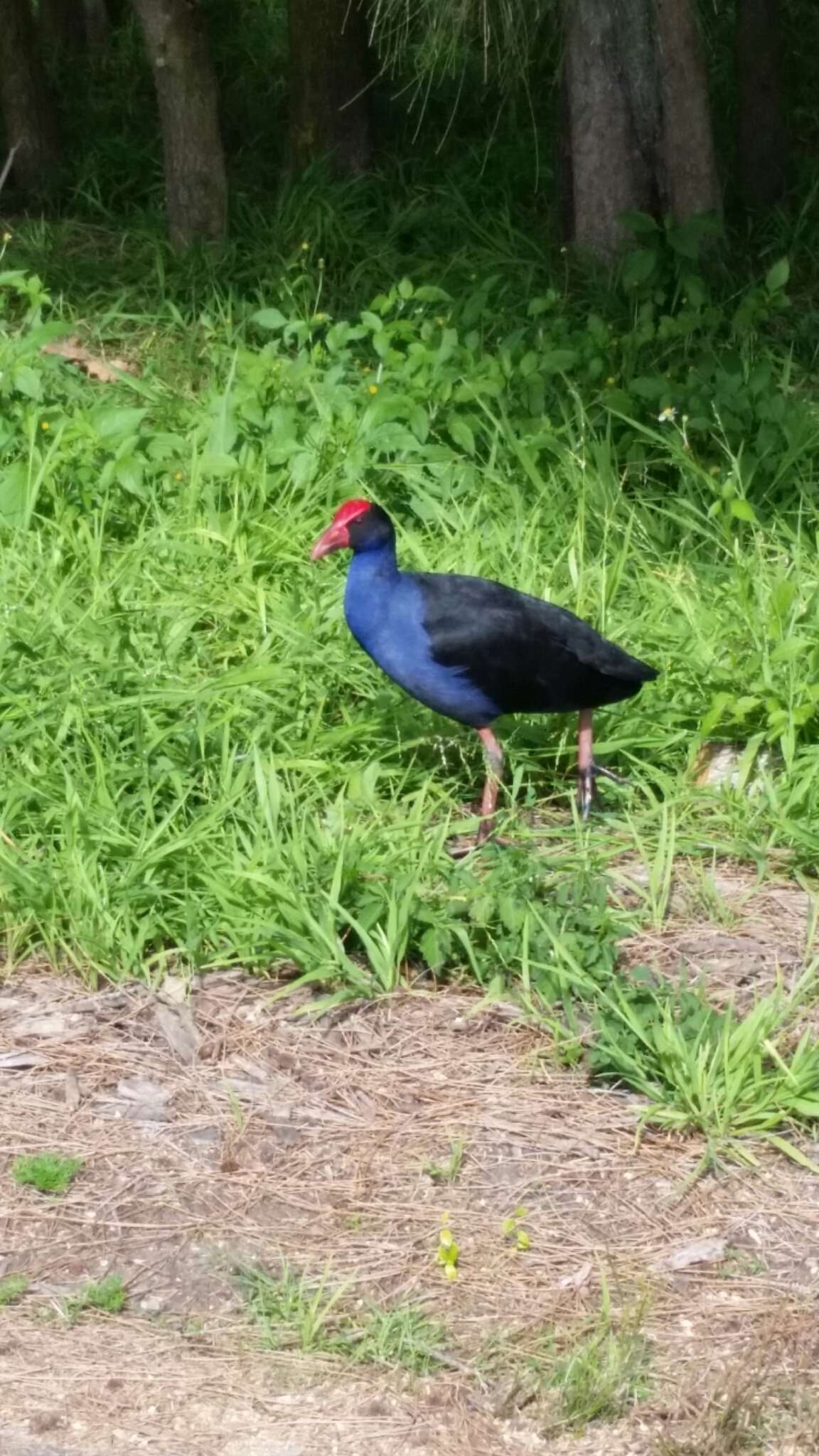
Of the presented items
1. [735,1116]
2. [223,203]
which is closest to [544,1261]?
[735,1116]

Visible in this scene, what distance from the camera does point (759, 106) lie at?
6941 millimetres

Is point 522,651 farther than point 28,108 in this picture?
No

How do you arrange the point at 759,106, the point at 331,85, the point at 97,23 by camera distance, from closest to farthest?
the point at 759,106, the point at 331,85, the point at 97,23

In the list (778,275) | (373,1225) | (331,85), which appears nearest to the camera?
(373,1225)

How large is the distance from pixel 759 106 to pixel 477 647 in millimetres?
4018

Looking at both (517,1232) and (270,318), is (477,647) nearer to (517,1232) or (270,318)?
(517,1232)

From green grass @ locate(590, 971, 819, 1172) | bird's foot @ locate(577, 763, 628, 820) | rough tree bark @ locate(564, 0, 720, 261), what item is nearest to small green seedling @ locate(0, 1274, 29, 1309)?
green grass @ locate(590, 971, 819, 1172)

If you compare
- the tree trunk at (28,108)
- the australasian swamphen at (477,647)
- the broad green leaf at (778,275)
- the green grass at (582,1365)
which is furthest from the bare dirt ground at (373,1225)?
the tree trunk at (28,108)

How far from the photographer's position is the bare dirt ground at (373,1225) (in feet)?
8.30

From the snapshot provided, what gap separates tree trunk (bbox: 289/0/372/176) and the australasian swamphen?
3335 mm

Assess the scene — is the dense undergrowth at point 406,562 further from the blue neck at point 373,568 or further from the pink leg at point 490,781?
the blue neck at point 373,568

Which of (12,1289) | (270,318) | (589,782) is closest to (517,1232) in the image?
(12,1289)

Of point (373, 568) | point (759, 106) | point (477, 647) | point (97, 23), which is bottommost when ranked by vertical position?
point (477, 647)

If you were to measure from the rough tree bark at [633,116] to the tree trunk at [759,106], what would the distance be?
3.04 feet
